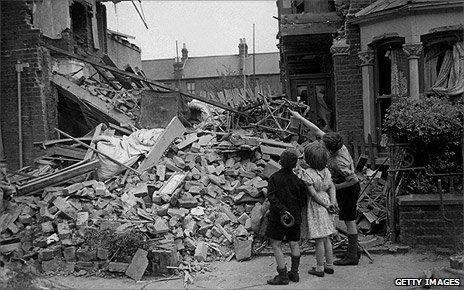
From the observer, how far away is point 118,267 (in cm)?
643

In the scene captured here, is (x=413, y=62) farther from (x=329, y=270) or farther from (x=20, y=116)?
(x=20, y=116)

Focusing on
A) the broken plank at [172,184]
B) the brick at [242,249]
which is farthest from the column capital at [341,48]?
the brick at [242,249]

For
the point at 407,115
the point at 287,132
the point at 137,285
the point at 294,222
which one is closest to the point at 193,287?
the point at 137,285

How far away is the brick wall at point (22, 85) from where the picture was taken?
11.8 meters

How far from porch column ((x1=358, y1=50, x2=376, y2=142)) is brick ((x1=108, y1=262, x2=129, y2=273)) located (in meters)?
7.11

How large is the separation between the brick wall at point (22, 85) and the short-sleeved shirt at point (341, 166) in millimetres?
8306

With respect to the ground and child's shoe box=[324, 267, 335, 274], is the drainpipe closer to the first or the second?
the ground

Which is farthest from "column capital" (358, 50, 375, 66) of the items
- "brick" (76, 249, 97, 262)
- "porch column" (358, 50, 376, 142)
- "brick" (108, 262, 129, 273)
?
"brick" (76, 249, 97, 262)

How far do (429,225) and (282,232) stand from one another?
2.59m

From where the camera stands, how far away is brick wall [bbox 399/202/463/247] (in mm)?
6648

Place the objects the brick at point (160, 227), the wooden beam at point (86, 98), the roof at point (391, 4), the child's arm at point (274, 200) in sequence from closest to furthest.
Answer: the child's arm at point (274, 200)
the brick at point (160, 227)
the roof at point (391, 4)
the wooden beam at point (86, 98)

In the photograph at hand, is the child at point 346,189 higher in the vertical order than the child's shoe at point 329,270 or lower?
higher

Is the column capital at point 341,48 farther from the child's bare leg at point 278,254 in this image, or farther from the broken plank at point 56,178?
the child's bare leg at point 278,254

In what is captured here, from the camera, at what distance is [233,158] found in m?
9.76
